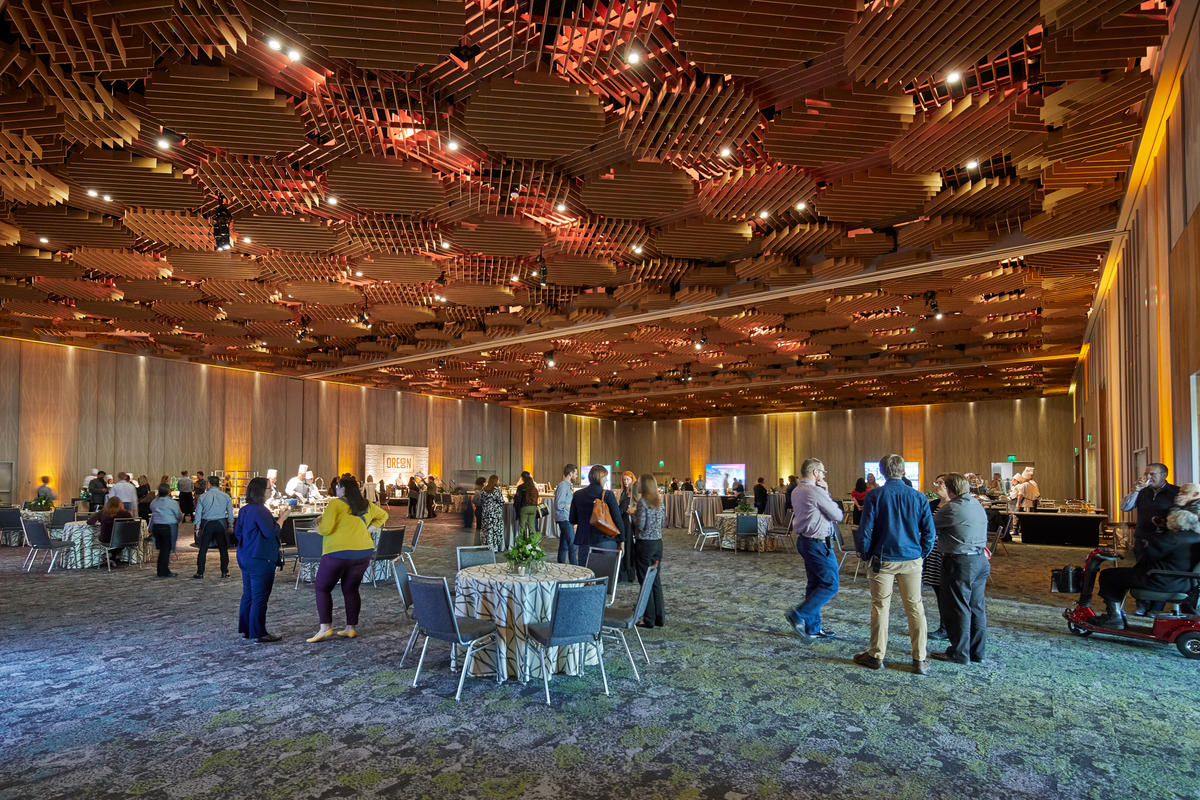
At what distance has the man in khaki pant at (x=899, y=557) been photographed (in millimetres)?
5301

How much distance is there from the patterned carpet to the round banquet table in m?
0.18

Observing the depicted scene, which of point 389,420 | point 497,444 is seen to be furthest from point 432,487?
point 497,444

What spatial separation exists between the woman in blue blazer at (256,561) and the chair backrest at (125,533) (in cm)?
563

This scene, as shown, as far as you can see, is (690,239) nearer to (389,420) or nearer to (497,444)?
(389,420)

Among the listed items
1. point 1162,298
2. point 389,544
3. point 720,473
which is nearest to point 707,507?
point 389,544

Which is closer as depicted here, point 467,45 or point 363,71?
point 467,45

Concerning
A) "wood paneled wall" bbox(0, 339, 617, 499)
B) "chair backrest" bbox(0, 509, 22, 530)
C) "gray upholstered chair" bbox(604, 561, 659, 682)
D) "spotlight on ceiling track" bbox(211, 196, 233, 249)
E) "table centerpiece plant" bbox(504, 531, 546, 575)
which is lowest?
"chair backrest" bbox(0, 509, 22, 530)

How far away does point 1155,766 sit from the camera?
365 cm

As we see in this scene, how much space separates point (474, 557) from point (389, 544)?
3.24 metres

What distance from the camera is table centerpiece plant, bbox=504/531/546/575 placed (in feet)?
17.4

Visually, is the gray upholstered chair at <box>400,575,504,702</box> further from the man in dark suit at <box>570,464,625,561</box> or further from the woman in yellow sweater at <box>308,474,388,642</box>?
the man in dark suit at <box>570,464,625,561</box>

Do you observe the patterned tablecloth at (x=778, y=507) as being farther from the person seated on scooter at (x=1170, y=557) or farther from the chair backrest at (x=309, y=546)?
the chair backrest at (x=309, y=546)

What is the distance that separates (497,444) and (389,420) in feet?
19.7

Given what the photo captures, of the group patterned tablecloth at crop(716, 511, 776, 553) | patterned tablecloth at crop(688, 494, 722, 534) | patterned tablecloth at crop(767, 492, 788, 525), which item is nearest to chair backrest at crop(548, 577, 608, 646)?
patterned tablecloth at crop(716, 511, 776, 553)
